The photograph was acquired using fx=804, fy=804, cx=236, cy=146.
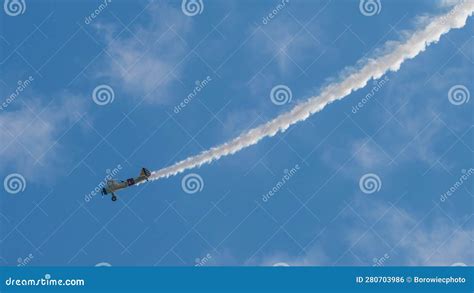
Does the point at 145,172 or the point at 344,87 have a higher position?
the point at 344,87

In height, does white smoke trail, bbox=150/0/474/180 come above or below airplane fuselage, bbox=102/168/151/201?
above

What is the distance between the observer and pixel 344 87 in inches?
2827

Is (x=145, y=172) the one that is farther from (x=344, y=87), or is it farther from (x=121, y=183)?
(x=344, y=87)

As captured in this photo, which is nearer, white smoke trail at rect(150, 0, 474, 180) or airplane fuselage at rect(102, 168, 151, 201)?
white smoke trail at rect(150, 0, 474, 180)

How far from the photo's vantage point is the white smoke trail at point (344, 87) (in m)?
69.8

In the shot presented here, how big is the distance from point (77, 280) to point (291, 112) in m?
24.6

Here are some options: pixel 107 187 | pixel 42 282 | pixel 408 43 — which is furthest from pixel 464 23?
pixel 42 282

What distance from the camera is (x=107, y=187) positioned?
74.9 metres

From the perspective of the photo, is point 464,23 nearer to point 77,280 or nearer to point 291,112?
point 291,112

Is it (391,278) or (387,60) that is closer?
(391,278)

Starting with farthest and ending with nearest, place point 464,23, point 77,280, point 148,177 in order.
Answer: point 148,177 < point 464,23 < point 77,280

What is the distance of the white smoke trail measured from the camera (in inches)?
2749

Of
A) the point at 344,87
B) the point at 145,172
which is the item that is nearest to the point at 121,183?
the point at 145,172

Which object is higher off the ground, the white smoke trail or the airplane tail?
the white smoke trail
